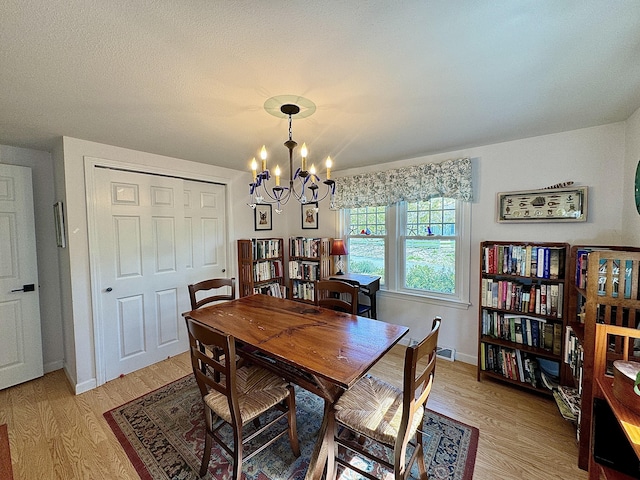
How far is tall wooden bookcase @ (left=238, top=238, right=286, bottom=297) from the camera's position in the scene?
344 cm

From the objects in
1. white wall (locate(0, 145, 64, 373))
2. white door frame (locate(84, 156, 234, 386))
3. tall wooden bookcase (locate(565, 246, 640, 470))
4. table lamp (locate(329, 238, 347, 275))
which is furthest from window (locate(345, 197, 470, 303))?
white wall (locate(0, 145, 64, 373))

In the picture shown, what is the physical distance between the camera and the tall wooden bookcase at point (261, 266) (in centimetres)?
344

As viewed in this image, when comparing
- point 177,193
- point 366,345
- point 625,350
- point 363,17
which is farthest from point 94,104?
point 625,350

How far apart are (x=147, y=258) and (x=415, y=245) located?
117 inches

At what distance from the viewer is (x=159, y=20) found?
39.4 inches

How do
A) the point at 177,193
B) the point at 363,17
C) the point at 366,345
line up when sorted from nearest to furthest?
1. the point at 363,17
2. the point at 366,345
3. the point at 177,193

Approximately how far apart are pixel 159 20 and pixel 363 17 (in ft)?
2.57

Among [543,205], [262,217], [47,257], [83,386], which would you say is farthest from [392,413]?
[47,257]

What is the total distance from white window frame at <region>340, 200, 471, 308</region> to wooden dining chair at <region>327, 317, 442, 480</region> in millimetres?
1586

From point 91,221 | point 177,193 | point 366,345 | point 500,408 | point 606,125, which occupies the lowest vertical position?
point 500,408

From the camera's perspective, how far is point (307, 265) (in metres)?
3.60

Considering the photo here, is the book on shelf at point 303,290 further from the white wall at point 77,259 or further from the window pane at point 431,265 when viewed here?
the white wall at point 77,259

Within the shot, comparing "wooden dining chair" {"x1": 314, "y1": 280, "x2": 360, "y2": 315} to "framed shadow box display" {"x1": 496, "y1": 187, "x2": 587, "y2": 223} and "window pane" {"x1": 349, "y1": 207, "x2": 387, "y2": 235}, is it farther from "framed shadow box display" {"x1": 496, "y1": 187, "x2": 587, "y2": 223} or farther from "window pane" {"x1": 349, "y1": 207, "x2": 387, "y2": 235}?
"framed shadow box display" {"x1": 496, "y1": 187, "x2": 587, "y2": 223}

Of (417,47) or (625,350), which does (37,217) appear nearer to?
(417,47)
